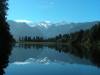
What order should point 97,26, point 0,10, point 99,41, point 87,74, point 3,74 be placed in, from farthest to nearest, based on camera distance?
1. point 97,26
2. point 99,41
3. point 0,10
4. point 87,74
5. point 3,74

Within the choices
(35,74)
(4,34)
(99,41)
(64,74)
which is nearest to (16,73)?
(35,74)

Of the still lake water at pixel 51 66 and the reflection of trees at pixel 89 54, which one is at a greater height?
the still lake water at pixel 51 66

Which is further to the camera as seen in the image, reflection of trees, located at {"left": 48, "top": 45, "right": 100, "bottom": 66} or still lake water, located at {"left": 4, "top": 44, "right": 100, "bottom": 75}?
reflection of trees, located at {"left": 48, "top": 45, "right": 100, "bottom": 66}

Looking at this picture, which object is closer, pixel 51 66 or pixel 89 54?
pixel 51 66

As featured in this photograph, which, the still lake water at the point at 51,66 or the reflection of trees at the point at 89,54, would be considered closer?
the still lake water at the point at 51,66

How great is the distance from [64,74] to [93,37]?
137015 millimetres

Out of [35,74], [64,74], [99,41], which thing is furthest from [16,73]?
[99,41]

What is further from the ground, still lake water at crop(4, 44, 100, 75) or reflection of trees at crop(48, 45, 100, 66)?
still lake water at crop(4, 44, 100, 75)

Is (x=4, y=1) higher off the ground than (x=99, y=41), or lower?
higher

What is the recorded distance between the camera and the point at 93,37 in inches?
6496

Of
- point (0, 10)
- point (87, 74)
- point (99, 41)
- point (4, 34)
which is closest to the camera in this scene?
point (87, 74)

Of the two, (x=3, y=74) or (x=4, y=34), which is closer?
→ (x=3, y=74)

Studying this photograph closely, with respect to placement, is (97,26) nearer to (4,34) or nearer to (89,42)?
(89,42)

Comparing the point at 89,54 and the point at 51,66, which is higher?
the point at 51,66
